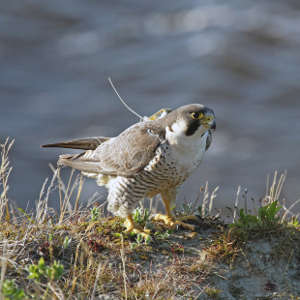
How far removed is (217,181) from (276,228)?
6.62m

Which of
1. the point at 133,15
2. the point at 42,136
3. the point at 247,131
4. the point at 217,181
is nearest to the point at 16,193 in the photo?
the point at 42,136

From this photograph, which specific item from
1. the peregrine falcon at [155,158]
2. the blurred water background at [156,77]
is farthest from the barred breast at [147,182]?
the blurred water background at [156,77]

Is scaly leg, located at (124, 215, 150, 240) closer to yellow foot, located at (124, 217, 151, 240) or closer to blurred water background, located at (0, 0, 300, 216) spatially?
yellow foot, located at (124, 217, 151, 240)

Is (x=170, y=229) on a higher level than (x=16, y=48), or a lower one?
lower

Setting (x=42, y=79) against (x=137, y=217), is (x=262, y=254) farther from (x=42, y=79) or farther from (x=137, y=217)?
(x=42, y=79)

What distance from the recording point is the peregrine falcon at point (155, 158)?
178 inches

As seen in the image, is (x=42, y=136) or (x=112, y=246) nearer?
(x=112, y=246)

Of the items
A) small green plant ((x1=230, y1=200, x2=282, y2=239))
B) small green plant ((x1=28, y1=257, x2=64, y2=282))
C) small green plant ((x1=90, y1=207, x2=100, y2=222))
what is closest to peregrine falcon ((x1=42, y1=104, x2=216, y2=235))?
small green plant ((x1=90, y1=207, x2=100, y2=222))

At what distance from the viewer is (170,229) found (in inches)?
192

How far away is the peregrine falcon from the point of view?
14.8ft

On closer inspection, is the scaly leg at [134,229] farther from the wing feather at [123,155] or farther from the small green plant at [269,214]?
the small green plant at [269,214]

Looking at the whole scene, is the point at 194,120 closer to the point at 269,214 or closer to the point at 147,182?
the point at 147,182

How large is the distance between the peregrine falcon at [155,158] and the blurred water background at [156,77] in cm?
534

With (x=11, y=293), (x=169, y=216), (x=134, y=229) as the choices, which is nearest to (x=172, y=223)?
(x=169, y=216)
